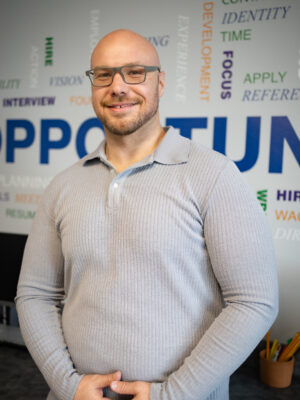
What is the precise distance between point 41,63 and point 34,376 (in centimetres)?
177

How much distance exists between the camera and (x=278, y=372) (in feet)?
5.37

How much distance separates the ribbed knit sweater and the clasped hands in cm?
2

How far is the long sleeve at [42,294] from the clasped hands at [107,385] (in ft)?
0.25

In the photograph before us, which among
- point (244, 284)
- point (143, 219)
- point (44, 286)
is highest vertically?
point (143, 219)

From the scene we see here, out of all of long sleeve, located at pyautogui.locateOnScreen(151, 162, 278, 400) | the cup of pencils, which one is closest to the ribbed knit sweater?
long sleeve, located at pyautogui.locateOnScreen(151, 162, 278, 400)

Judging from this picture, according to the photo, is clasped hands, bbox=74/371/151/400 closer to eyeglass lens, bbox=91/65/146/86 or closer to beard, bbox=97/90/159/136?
beard, bbox=97/90/159/136

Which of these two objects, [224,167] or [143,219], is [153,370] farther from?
[224,167]

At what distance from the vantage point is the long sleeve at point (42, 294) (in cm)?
92

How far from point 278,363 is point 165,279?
1112 millimetres

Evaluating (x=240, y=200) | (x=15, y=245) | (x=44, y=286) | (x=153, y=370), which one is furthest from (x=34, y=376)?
(x=240, y=200)

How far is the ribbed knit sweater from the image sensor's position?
30.5 inches

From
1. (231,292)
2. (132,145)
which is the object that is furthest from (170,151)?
(231,292)

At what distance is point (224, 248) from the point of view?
31.2 inches

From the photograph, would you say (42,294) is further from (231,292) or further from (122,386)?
(231,292)
